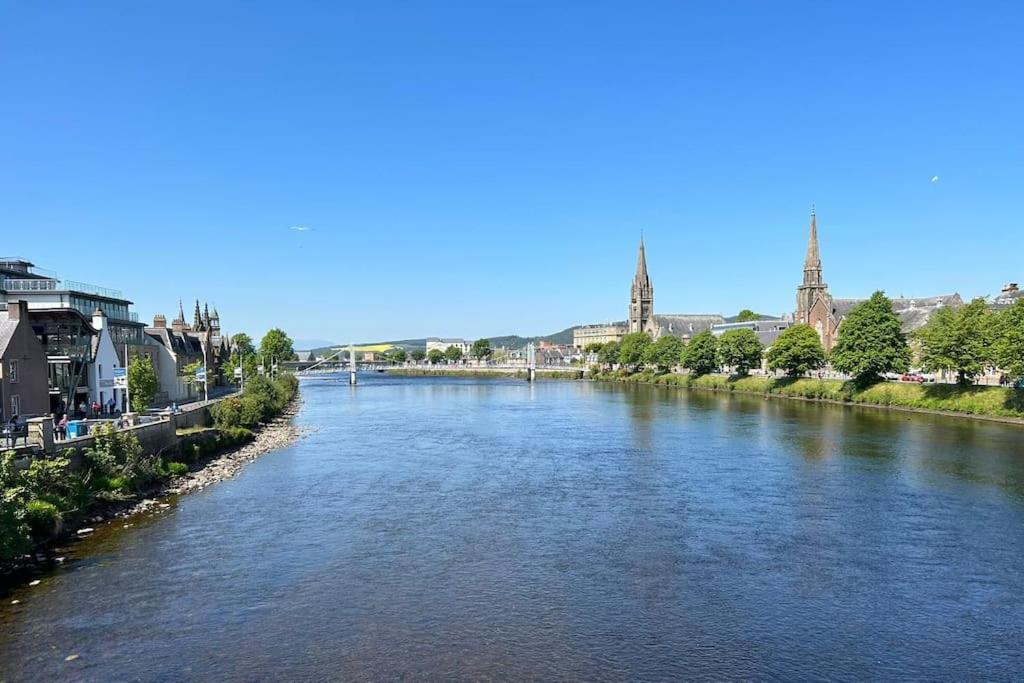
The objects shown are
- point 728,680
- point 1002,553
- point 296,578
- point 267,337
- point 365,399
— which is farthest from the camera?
point 267,337

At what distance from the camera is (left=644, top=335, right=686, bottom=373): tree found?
13650cm

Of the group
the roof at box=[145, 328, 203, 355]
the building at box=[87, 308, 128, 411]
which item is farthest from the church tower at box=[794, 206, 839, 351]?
the building at box=[87, 308, 128, 411]

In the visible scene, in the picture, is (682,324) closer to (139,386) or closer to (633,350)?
(633,350)

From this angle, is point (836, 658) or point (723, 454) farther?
point (723, 454)

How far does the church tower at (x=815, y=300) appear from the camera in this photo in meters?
111

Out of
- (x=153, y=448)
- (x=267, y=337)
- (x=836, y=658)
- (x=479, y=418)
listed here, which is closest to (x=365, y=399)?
(x=479, y=418)

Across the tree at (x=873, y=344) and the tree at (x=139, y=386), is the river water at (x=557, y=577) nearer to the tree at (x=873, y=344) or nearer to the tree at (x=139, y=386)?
the tree at (x=139, y=386)

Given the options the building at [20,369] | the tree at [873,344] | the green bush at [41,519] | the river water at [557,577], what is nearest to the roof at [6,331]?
the building at [20,369]

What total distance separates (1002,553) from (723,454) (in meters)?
21.9

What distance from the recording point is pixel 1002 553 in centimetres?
2331

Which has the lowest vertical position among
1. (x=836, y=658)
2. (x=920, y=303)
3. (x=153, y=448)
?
(x=836, y=658)

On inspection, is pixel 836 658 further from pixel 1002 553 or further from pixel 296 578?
pixel 296 578

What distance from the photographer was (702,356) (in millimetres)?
118000

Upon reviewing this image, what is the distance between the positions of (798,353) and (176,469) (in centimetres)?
7660
